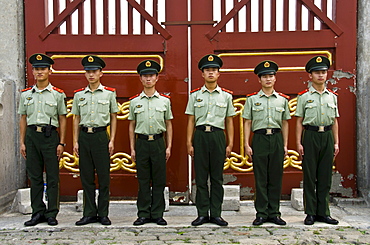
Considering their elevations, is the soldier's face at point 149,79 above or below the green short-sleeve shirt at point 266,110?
Result: above

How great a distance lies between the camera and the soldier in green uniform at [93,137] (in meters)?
4.13

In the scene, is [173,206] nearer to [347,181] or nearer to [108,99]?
[108,99]

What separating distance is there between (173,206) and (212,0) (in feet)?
8.73

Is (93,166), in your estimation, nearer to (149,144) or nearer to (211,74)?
(149,144)

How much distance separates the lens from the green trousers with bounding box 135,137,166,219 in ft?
13.5

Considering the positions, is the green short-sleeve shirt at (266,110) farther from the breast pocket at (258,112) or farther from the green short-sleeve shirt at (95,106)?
the green short-sleeve shirt at (95,106)

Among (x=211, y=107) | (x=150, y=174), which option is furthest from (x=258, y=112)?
(x=150, y=174)

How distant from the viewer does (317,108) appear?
4.13m

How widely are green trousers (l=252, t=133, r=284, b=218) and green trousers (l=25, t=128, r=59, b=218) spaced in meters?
2.12

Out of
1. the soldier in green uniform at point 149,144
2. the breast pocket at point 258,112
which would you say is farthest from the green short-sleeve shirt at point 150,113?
the breast pocket at point 258,112

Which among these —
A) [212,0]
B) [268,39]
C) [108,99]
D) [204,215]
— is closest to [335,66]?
[268,39]

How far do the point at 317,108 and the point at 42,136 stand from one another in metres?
2.88

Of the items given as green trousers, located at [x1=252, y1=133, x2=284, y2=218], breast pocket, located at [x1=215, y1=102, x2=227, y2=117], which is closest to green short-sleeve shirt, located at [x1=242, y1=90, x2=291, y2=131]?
green trousers, located at [x1=252, y1=133, x2=284, y2=218]

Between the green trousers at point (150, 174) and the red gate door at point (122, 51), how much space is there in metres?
0.88
